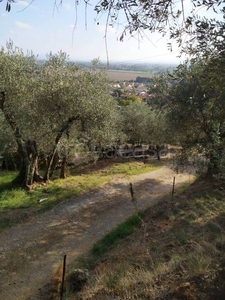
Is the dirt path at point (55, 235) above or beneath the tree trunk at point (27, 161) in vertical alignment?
beneath

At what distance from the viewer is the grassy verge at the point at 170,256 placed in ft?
14.8

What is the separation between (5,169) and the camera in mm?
21578

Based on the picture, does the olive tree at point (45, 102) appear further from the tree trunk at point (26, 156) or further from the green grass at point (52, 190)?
the green grass at point (52, 190)

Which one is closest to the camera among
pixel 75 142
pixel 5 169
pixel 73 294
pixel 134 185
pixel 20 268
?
pixel 73 294

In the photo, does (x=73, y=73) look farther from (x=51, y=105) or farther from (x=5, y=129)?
(x=5, y=129)

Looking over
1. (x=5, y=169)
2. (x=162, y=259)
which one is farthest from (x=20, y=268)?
(x=5, y=169)

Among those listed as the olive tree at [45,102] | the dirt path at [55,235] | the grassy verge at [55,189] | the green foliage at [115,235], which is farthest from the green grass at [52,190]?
the green foliage at [115,235]

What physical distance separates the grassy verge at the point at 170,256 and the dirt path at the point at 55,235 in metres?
1.12

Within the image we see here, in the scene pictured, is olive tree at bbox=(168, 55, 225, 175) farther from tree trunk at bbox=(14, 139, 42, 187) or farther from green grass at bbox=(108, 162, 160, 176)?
tree trunk at bbox=(14, 139, 42, 187)

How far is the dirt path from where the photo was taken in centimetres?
771

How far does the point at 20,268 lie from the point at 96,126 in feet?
27.7

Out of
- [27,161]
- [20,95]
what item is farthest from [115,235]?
[20,95]

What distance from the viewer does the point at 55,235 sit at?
10.4 m

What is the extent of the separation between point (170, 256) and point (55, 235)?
498cm
